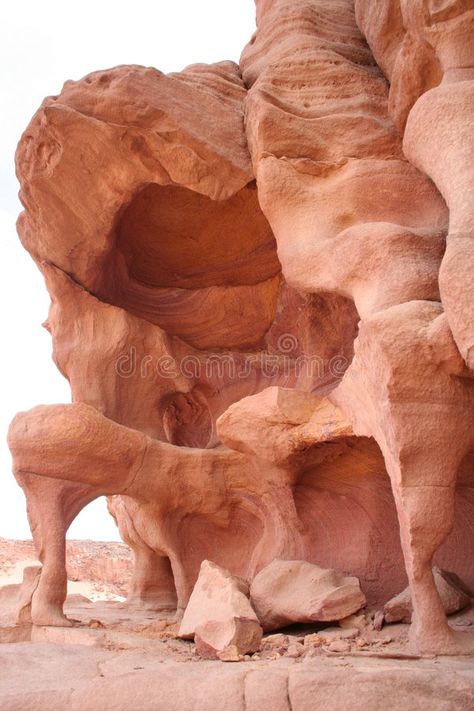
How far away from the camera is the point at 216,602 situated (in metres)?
4.34

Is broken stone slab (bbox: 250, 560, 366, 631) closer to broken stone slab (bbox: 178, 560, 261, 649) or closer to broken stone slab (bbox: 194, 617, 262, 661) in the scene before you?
broken stone slab (bbox: 178, 560, 261, 649)

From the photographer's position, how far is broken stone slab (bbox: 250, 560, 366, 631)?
4.49m

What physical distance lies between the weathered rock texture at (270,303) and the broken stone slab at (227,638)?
84 cm

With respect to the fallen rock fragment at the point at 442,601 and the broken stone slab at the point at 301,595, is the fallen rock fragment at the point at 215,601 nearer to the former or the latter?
the broken stone slab at the point at 301,595

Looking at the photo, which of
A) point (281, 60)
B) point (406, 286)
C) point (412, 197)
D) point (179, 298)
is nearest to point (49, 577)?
point (179, 298)

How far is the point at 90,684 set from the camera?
3.24 metres

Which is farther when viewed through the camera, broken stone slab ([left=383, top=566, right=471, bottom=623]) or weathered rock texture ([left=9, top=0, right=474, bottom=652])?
broken stone slab ([left=383, top=566, right=471, bottom=623])

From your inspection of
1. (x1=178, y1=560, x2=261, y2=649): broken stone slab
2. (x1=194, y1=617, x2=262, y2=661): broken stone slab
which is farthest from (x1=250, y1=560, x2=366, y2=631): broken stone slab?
(x1=194, y1=617, x2=262, y2=661): broken stone slab

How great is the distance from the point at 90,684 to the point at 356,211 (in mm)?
3266

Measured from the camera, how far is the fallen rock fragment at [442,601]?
14.2ft

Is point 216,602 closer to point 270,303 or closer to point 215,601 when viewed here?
point 215,601

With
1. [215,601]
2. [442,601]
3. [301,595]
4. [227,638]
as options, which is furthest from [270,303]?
[227,638]

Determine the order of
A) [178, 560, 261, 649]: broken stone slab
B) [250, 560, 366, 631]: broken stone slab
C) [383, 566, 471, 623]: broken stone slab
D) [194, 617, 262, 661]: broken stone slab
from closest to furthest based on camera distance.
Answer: [194, 617, 262, 661]: broken stone slab → [178, 560, 261, 649]: broken stone slab → [383, 566, 471, 623]: broken stone slab → [250, 560, 366, 631]: broken stone slab

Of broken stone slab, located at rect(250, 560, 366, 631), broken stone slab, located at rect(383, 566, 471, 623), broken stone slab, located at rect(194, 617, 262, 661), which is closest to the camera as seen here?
broken stone slab, located at rect(194, 617, 262, 661)
